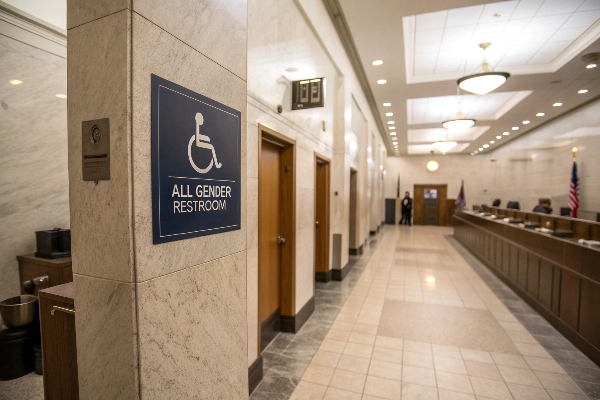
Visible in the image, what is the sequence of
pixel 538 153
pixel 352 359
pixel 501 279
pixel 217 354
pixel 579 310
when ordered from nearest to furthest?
1. pixel 217 354
2. pixel 352 359
3. pixel 579 310
4. pixel 501 279
5. pixel 538 153

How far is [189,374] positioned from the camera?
57.9 inches

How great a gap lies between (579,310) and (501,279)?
2.87m

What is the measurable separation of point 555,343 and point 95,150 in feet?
15.7

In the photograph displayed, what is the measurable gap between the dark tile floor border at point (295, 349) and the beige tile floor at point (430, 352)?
98mm

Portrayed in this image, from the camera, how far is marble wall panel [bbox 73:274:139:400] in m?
1.22

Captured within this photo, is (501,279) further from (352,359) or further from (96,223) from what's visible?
(96,223)

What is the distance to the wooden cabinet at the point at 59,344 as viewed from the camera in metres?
1.86

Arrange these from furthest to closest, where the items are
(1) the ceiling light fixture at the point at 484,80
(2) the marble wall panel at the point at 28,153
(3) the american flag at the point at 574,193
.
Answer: (3) the american flag at the point at 574,193, (1) the ceiling light fixture at the point at 484,80, (2) the marble wall panel at the point at 28,153

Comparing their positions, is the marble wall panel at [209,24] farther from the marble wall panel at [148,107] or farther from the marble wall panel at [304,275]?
the marble wall panel at [304,275]

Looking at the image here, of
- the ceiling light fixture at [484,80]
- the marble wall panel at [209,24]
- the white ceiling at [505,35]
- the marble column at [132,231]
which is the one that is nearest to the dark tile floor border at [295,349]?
the marble column at [132,231]

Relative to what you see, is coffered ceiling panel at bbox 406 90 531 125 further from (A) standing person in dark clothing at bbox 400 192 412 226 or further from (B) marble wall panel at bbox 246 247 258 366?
(B) marble wall panel at bbox 246 247 258 366

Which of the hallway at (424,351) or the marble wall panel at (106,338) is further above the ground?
the marble wall panel at (106,338)

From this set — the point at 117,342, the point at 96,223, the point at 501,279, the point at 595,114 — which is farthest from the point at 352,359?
the point at 595,114

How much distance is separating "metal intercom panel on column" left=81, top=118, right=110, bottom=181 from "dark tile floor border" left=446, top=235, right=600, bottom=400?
3.96m
